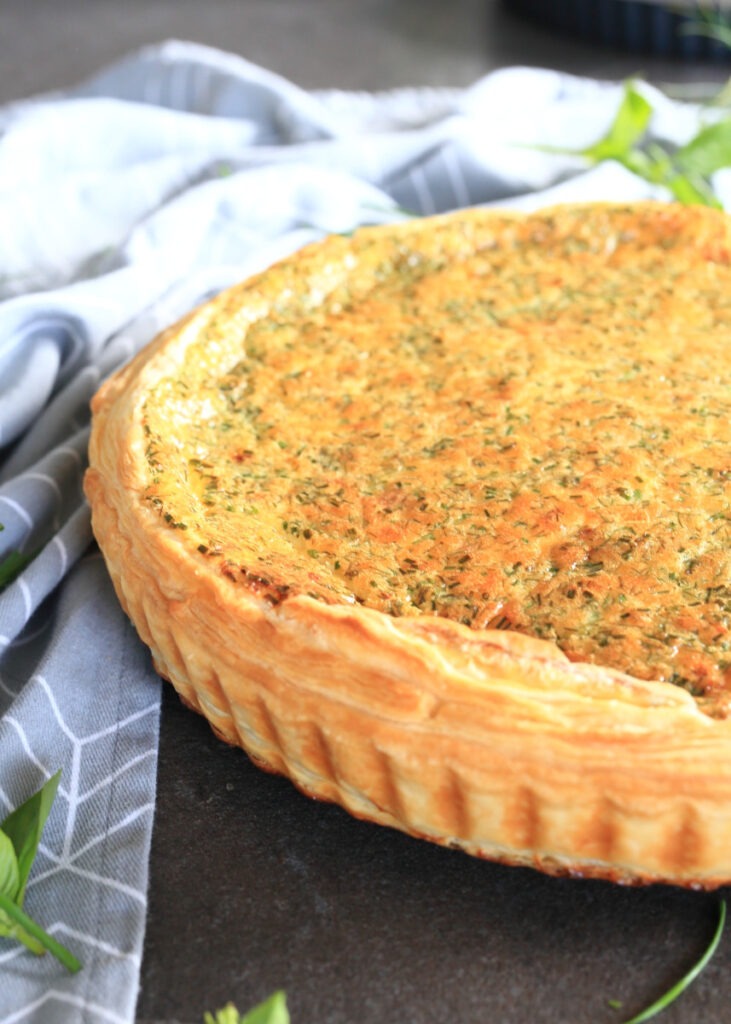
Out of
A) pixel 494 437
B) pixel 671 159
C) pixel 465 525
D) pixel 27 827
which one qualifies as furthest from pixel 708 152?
pixel 27 827

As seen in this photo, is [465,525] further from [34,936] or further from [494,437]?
[34,936]

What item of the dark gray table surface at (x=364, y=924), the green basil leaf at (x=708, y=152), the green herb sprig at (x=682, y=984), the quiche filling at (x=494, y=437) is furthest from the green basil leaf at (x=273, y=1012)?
the green basil leaf at (x=708, y=152)

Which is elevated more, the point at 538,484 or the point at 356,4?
the point at 538,484

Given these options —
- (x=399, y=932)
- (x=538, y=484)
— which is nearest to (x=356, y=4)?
(x=538, y=484)

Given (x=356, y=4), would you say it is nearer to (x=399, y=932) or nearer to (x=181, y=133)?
(x=181, y=133)

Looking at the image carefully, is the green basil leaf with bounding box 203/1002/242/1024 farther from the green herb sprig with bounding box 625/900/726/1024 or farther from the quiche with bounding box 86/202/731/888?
the green herb sprig with bounding box 625/900/726/1024

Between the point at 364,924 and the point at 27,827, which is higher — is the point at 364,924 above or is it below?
below
